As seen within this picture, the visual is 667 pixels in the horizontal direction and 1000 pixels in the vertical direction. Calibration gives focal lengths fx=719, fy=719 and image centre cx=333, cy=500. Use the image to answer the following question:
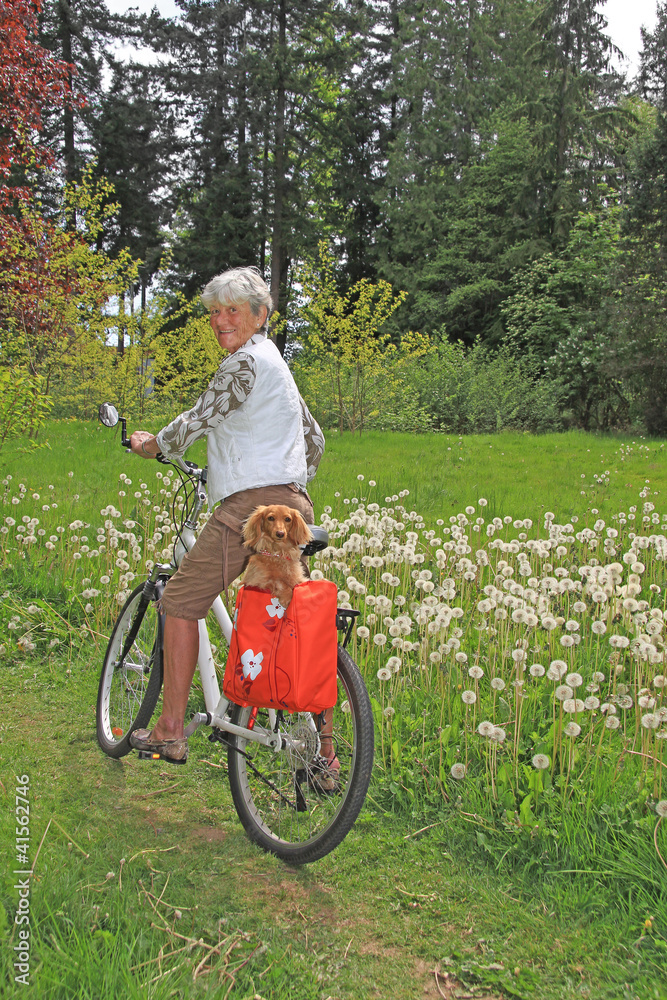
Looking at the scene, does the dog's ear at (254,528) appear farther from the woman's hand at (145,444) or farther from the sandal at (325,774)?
the sandal at (325,774)

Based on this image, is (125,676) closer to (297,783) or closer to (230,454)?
(297,783)

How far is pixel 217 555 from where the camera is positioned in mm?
3102

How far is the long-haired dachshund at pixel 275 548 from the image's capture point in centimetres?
275

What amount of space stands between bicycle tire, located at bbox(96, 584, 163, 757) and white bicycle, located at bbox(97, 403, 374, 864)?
0.15 metres

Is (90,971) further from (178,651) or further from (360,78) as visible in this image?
(360,78)

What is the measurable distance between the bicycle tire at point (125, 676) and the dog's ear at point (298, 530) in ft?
4.19

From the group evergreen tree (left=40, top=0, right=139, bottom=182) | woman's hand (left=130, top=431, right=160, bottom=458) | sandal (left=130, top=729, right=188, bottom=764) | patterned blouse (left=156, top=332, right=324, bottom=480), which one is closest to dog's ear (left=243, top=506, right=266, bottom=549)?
patterned blouse (left=156, top=332, right=324, bottom=480)

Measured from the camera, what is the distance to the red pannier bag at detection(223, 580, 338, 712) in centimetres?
264

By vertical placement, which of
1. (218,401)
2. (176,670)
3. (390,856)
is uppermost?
(218,401)

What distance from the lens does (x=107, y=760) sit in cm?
390

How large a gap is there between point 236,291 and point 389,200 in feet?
113

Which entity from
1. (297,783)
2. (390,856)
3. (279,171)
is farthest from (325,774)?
(279,171)

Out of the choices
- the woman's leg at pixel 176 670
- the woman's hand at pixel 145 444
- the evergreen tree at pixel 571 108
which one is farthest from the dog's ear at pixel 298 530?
the evergreen tree at pixel 571 108

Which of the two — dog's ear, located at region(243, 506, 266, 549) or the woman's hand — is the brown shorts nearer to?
dog's ear, located at region(243, 506, 266, 549)
